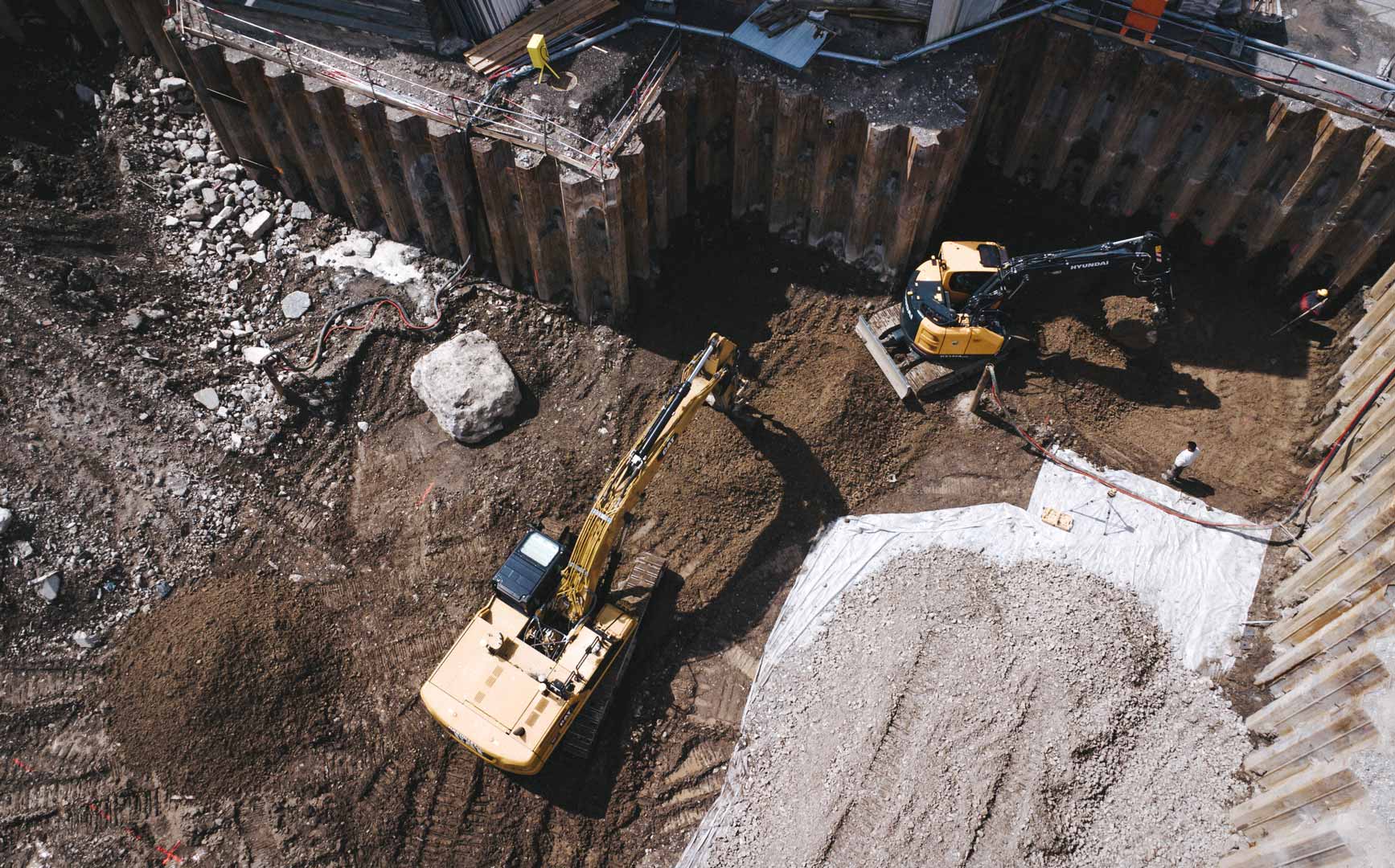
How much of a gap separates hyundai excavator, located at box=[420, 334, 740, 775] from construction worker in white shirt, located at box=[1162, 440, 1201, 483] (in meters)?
9.70

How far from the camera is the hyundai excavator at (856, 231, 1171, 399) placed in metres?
18.5

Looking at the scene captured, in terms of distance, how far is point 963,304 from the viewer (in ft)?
65.8

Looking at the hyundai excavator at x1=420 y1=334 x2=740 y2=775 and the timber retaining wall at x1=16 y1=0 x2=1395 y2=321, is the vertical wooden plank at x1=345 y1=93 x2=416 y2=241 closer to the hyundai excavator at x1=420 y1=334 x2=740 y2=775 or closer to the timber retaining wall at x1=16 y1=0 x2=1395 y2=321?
the timber retaining wall at x1=16 y1=0 x2=1395 y2=321

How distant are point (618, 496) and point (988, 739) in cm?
778

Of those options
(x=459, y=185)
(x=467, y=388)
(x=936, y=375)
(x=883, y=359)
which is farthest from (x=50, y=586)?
(x=936, y=375)

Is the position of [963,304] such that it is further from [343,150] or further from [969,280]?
[343,150]

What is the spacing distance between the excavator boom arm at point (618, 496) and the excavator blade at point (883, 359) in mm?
4967

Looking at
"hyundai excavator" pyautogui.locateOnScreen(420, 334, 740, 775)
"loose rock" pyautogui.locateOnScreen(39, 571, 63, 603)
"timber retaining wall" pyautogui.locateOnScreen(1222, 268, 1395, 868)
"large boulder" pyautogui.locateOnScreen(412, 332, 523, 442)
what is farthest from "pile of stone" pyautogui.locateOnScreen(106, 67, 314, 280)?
"timber retaining wall" pyautogui.locateOnScreen(1222, 268, 1395, 868)

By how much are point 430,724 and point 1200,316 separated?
62.8 feet

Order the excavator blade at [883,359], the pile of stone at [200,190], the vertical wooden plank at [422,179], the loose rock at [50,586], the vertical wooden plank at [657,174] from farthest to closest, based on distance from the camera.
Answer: the pile of stone at [200,190]
the excavator blade at [883,359]
the vertical wooden plank at [657,174]
the vertical wooden plank at [422,179]
the loose rock at [50,586]

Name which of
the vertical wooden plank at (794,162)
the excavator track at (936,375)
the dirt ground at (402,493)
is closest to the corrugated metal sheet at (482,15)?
the dirt ground at (402,493)

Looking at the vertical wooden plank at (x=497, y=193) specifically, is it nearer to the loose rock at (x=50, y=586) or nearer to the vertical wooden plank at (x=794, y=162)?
the vertical wooden plank at (x=794, y=162)

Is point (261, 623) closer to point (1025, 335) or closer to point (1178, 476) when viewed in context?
point (1025, 335)

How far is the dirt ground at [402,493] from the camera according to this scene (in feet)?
53.4
